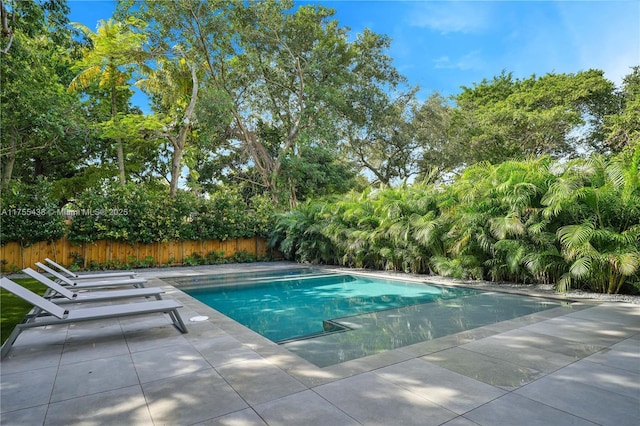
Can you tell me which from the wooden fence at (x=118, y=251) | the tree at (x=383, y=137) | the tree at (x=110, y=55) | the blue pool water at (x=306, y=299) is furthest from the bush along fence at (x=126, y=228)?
the tree at (x=383, y=137)

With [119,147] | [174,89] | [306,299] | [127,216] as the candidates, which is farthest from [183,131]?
[306,299]

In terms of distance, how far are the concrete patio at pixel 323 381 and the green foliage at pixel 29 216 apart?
9.23m

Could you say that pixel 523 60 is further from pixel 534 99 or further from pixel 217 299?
pixel 217 299

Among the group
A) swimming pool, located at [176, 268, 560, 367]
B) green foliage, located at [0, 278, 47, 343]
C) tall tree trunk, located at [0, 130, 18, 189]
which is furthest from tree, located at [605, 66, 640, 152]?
tall tree trunk, located at [0, 130, 18, 189]

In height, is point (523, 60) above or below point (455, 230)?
above

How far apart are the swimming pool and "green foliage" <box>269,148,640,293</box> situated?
1.14 m

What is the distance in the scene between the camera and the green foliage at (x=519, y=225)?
652 centimetres

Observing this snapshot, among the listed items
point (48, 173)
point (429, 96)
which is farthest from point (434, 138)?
point (48, 173)

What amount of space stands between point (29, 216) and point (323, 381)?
1302 centimetres

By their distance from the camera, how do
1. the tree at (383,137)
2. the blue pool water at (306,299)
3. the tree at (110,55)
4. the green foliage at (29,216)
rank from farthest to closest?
the tree at (383,137) < the tree at (110,55) < the green foliage at (29,216) < the blue pool water at (306,299)

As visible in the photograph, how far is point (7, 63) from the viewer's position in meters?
9.27

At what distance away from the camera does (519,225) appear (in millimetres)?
7535

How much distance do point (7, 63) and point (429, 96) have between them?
22.1 metres

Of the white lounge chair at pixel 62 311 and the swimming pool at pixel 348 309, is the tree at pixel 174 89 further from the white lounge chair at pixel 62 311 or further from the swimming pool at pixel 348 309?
the white lounge chair at pixel 62 311
